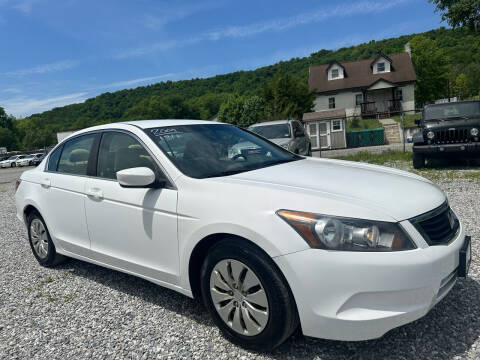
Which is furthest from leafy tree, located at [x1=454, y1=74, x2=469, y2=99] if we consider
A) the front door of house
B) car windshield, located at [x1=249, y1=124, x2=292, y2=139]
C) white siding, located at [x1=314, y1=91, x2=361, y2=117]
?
car windshield, located at [x1=249, y1=124, x2=292, y2=139]

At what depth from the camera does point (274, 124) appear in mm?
12844

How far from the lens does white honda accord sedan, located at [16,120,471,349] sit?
88.4 inches

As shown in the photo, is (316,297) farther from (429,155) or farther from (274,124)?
(274,124)

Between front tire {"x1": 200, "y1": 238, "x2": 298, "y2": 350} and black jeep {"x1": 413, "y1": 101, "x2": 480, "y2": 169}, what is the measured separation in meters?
9.47

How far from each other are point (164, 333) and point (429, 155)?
985 cm

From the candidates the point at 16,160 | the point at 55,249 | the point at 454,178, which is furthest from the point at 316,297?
the point at 16,160

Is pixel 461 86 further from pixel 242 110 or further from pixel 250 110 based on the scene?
pixel 242 110

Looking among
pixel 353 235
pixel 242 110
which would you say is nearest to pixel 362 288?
pixel 353 235

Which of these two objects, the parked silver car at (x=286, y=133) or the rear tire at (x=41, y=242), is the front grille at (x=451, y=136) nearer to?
the parked silver car at (x=286, y=133)

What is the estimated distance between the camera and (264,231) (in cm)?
241

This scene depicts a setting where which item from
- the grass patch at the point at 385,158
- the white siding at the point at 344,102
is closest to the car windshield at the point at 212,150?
the grass patch at the point at 385,158

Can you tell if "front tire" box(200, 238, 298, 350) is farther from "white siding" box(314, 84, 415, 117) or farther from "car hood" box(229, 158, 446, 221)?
"white siding" box(314, 84, 415, 117)

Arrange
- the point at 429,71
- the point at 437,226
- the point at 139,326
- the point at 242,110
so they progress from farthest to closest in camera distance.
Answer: the point at 242,110 < the point at 429,71 < the point at 139,326 < the point at 437,226

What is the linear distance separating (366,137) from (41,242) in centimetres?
2318
